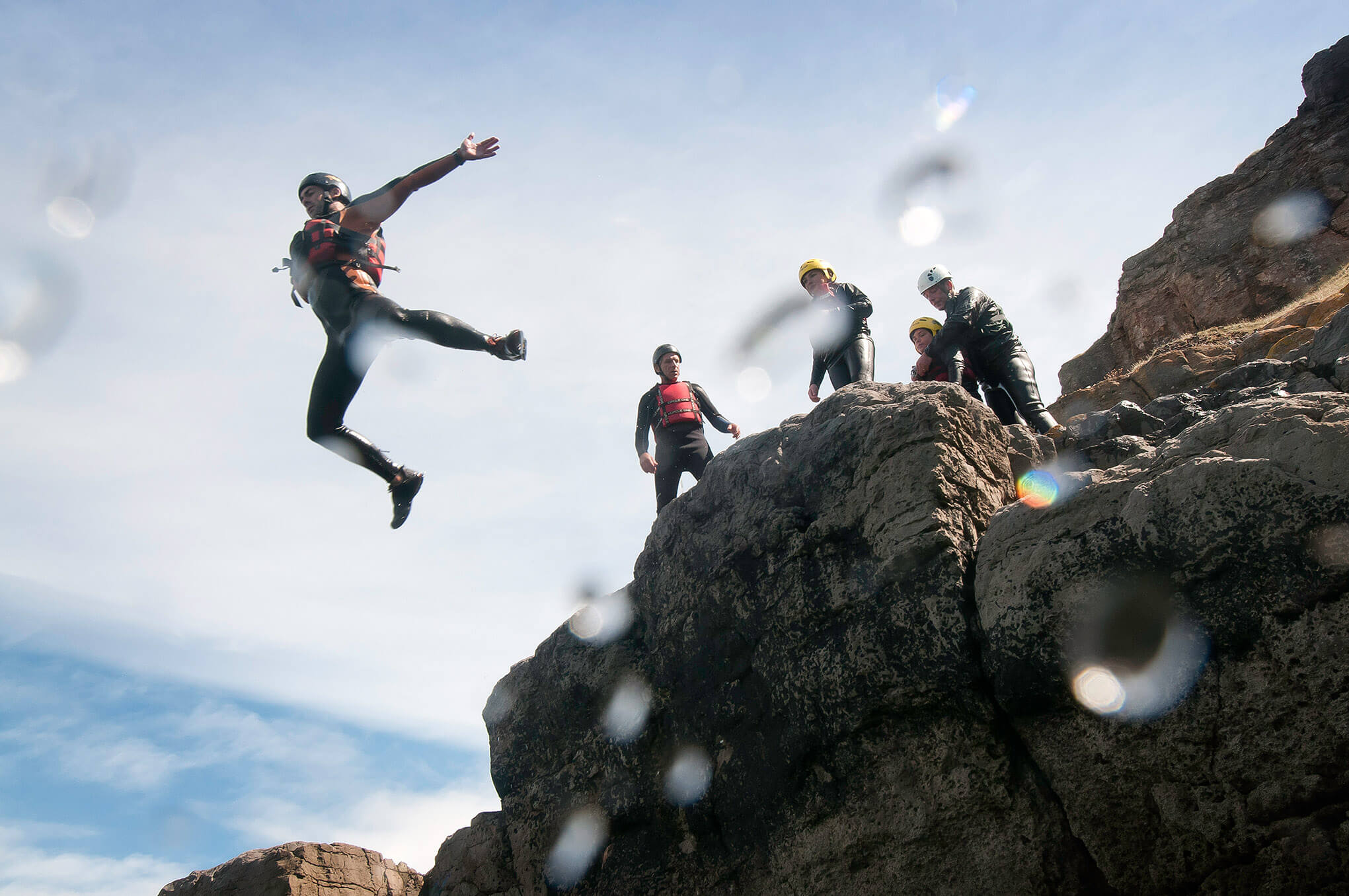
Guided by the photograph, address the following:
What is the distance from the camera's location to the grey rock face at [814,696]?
4.64 m

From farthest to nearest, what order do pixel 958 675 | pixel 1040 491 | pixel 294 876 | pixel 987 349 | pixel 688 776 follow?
pixel 987 349 → pixel 294 876 → pixel 688 776 → pixel 1040 491 → pixel 958 675

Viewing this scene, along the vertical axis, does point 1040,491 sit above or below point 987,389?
below

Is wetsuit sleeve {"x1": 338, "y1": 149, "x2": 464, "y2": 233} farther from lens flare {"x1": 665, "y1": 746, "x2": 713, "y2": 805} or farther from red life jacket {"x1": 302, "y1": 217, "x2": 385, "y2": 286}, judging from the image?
lens flare {"x1": 665, "y1": 746, "x2": 713, "y2": 805}

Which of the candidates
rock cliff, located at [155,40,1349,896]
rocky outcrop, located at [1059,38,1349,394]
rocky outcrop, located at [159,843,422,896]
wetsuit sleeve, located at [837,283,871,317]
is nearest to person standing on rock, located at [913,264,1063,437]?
wetsuit sleeve, located at [837,283,871,317]

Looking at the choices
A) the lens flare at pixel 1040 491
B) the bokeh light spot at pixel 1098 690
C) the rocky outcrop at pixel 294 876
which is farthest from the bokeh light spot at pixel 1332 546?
the rocky outcrop at pixel 294 876

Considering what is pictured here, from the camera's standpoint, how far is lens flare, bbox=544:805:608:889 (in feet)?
20.2

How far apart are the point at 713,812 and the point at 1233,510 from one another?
351 cm

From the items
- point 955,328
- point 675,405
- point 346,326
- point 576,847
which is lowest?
point 576,847

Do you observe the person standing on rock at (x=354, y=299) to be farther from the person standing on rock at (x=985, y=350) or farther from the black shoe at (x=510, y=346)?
the person standing on rock at (x=985, y=350)

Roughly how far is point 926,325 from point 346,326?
6925 millimetres

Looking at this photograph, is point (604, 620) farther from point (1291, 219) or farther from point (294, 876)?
point (1291, 219)

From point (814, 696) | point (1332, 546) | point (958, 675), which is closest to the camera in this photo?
point (1332, 546)

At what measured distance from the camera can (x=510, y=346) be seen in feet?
→ 23.0

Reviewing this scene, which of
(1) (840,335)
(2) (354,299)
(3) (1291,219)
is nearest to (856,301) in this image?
(1) (840,335)
